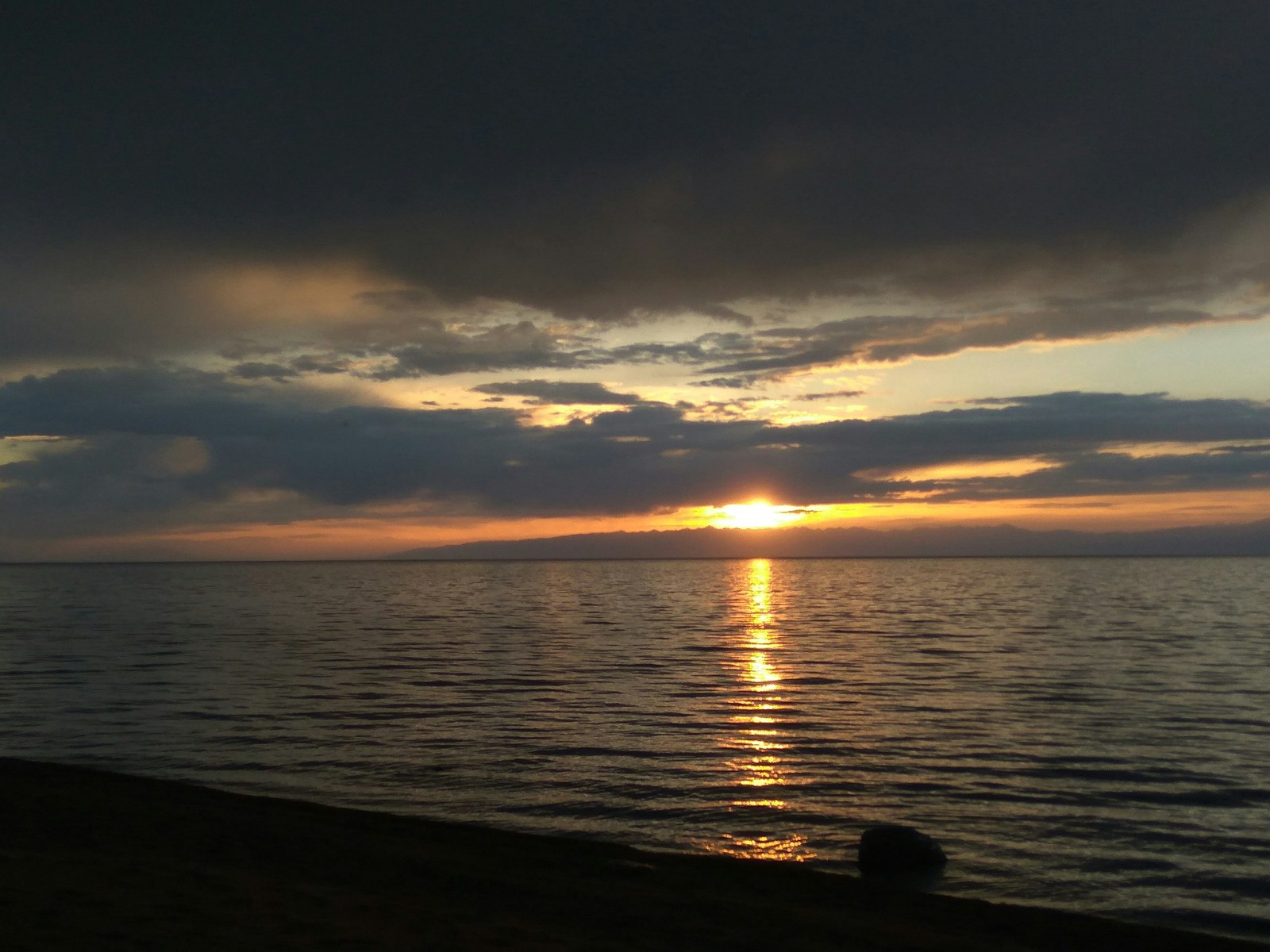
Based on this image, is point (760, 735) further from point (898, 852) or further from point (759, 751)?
point (898, 852)

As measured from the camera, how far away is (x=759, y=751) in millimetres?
23828

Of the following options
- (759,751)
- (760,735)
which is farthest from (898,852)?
(760,735)

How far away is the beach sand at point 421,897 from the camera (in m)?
10.3

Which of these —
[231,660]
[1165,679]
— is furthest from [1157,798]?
[231,660]

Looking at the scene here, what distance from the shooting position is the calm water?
16.5 m

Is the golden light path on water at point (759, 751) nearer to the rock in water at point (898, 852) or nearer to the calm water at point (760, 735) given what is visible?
the calm water at point (760, 735)

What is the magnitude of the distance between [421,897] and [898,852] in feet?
24.2

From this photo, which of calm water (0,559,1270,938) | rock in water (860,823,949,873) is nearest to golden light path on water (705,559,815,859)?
calm water (0,559,1270,938)

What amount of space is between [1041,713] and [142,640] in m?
48.5

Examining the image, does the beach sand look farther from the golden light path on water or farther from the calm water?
the calm water

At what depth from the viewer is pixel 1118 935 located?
12.0 m

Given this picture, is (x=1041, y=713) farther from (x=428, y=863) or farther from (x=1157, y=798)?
(x=428, y=863)

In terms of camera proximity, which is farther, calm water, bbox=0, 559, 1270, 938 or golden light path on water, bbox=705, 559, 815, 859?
calm water, bbox=0, 559, 1270, 938

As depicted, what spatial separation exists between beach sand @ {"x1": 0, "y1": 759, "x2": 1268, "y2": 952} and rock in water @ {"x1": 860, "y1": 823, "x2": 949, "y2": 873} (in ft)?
2.60
